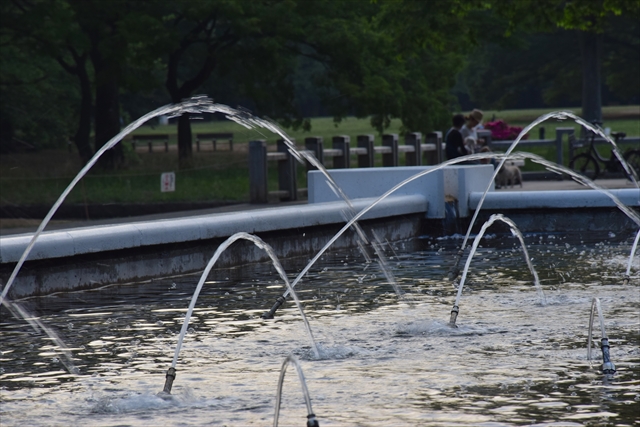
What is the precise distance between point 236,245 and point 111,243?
2.25 m

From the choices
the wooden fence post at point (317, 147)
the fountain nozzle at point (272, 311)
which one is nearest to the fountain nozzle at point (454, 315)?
the fountain nozzle at point (272, 311)

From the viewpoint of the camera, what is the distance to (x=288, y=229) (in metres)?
13.4

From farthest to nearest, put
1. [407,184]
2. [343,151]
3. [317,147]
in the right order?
[343,151] < [317,147] < [407,184]

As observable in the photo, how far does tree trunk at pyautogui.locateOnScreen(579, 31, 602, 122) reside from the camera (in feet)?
177

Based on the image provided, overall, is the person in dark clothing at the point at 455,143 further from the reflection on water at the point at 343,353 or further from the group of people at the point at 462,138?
the reflection on water at the point at 343,353

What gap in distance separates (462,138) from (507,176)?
3.69 metres

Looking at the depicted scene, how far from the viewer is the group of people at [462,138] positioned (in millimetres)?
20422

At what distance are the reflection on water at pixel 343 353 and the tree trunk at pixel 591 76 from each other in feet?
142

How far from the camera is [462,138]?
20.9m

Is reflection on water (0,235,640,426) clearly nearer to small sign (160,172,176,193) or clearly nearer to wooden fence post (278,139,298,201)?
small sign (160,172,176,193)

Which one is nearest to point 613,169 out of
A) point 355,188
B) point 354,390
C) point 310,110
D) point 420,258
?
point 355,188

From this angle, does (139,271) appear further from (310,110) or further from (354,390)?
(310,110)

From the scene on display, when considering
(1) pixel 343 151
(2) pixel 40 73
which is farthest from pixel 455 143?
(2) pixel 40 73

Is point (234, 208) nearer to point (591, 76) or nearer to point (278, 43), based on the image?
point (278, 43)
